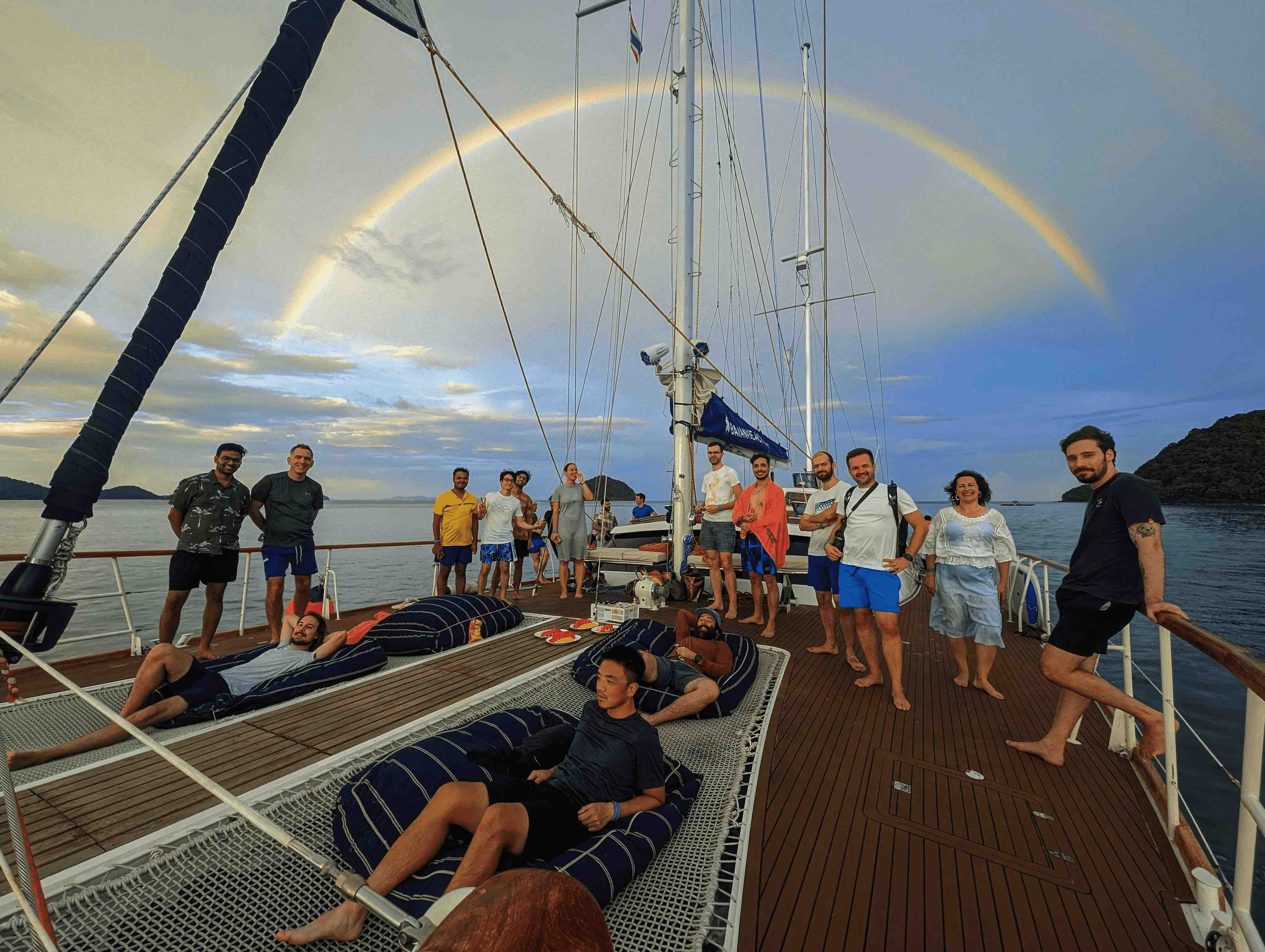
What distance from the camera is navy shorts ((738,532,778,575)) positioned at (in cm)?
557

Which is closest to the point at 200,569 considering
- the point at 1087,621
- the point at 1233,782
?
the point at 1087,621

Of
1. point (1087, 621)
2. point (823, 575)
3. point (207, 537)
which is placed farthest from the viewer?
point (823, 575)

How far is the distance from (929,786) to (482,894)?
2647 mm

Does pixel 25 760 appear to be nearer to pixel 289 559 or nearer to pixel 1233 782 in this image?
pixel 289 559

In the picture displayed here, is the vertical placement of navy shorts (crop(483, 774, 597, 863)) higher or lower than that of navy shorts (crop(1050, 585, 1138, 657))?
lower

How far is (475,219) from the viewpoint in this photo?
13.7 ft

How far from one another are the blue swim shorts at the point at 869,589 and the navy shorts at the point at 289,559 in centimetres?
487

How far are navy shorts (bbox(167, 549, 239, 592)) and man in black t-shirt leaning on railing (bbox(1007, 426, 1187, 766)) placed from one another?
5.85 meters

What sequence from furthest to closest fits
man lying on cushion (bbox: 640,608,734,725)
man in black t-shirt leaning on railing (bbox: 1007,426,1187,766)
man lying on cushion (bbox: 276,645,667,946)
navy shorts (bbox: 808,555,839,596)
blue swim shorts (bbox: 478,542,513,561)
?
blue swim shorts (bbox: 478,542,513,561), navy shorts (bbox: 808,555,839,596), man lying on cushion (bbox: 640,608,734,725), man in black t-shirt leaning on railing (bbox: 1007,426,1187,766), man lying on cushion (bbox: 276,645,667,946)

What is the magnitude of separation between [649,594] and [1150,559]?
475cm

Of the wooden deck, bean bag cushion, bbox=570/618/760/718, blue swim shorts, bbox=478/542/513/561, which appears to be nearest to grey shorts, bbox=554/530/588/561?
blue swim shorts, bbox=478/542/513/561

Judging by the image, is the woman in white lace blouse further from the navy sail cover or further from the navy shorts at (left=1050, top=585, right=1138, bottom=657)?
the navy sail cover

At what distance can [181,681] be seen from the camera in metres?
2.95

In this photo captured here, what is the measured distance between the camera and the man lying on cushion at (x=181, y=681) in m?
2.56
